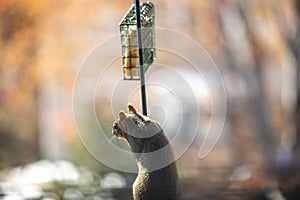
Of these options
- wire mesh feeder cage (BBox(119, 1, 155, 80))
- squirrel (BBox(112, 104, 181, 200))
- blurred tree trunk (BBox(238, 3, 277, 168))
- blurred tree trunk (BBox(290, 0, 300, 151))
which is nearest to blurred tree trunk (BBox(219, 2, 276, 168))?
blurred tree trunk (BBox(238, 3, 277, 168))

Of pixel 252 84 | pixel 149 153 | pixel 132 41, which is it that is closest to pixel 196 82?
pixel 252 84

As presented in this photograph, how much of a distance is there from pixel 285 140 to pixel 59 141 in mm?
1504

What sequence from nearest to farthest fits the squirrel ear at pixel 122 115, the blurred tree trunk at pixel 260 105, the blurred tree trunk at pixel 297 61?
the squirrel ear at pixel 122 115, the blurred tree trunk at pixel 297 61, the blurred tree trunk at pixel 260 105

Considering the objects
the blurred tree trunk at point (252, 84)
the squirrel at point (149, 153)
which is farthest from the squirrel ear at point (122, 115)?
the blurred tree trunk at point (252, 84)

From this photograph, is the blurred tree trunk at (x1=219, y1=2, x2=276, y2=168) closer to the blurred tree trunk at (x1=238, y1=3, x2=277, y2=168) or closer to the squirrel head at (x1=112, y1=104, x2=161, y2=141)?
Answer: the blurred tree trunk at (x1=238, y1=3, x2=277, y2=168)

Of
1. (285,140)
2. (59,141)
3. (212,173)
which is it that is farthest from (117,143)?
(59,141)

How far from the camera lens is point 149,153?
122 centimetres

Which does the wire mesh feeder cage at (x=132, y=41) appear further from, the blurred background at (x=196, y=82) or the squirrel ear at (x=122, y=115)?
the blurred background at (x=196, y=82)

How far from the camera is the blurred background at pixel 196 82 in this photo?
11.4 feet

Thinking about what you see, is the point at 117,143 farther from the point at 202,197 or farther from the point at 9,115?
the point at 9,115

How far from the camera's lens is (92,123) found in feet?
13.7

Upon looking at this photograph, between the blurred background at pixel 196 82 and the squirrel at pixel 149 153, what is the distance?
1.99 metres

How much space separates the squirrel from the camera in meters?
1.22

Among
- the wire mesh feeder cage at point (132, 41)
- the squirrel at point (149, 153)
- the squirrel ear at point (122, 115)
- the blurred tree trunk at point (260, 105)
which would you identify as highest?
the blurred tree trunk at point (260, 105)
